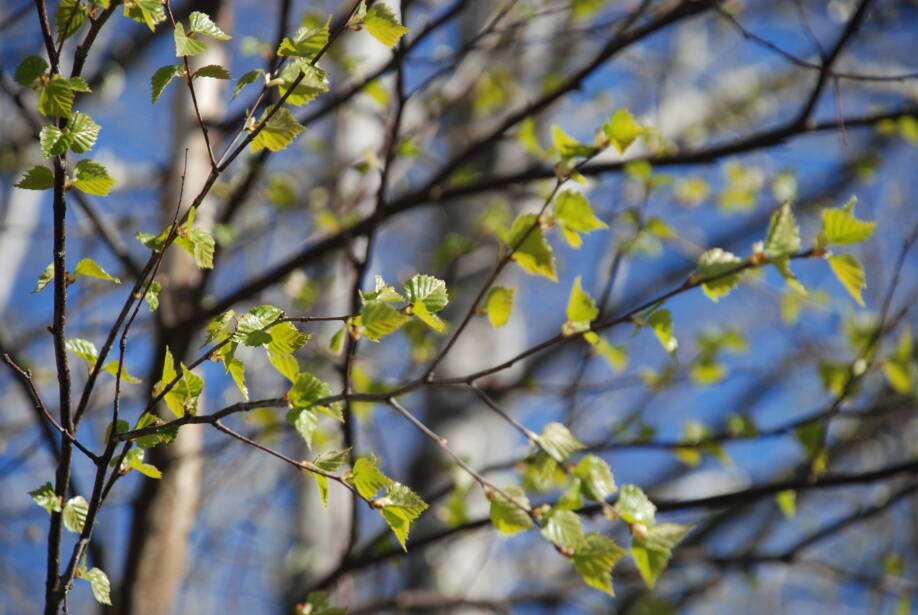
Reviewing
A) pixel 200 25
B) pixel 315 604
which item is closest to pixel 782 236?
pixel 200 25

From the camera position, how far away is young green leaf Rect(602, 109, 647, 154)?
891 mm

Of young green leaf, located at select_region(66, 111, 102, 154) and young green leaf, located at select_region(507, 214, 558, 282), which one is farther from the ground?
young green leaf, located at select_region(66, 111, 102, 154)

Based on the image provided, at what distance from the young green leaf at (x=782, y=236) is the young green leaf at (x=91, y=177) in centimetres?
70

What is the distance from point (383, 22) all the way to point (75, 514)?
24.4 inches

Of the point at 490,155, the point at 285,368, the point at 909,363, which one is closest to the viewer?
the point at 285,368

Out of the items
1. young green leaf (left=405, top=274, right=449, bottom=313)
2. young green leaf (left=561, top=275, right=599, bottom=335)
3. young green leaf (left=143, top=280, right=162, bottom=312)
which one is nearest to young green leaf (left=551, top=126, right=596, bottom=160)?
young green leaf (left=561, top=275, right=599, bottom=335)

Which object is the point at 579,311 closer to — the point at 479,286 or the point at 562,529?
the point at 562,529

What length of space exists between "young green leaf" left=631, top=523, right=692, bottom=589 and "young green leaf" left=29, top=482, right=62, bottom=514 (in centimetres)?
64

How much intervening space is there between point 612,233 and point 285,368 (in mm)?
2522

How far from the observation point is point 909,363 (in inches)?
57.9

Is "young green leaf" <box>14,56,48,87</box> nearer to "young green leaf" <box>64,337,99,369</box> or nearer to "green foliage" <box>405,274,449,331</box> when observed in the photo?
"young green leaf" <box>64,337,99,369</box>

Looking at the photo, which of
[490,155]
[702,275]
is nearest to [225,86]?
[490,155]

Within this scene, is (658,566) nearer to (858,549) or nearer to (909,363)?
(909,363)

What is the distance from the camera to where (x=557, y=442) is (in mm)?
934
